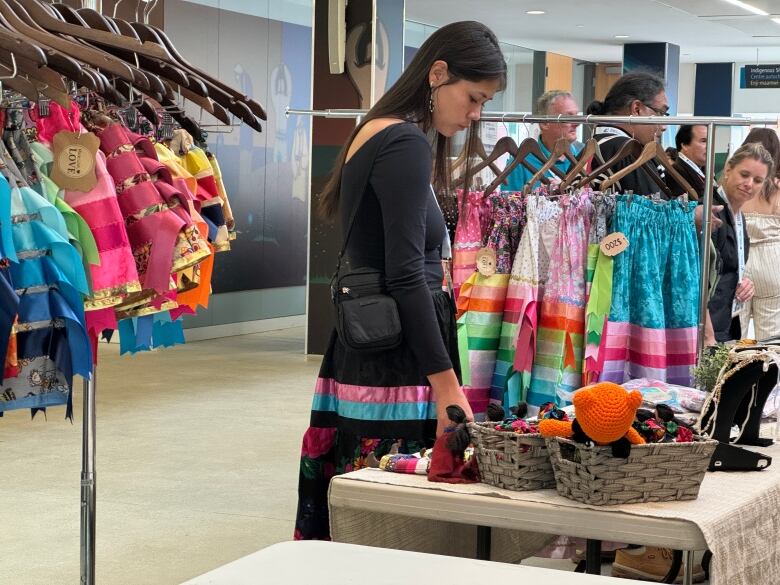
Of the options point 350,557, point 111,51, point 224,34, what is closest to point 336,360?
point 111,51

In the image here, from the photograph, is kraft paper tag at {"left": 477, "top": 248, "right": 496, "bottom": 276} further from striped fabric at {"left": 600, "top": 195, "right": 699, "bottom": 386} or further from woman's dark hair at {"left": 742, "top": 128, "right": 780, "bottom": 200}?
woman's dark hair at {"left": 742, "top": 128, "right": 780, "bottom": 200}

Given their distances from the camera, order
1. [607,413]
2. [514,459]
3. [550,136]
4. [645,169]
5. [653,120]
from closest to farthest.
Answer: [607,413]
[514,459]
[653,120]
[645,169]
[550,136]

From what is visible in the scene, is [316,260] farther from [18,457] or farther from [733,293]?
[733,293]

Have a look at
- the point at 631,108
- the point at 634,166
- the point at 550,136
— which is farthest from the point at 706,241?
the point at 550,136

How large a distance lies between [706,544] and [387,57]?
6.94 m

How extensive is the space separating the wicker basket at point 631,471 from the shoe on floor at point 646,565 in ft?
5.75

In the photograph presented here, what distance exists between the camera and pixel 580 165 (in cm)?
386

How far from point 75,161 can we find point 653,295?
185 cm

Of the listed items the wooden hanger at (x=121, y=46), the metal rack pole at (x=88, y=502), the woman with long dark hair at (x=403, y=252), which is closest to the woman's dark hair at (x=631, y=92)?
the woman with long dark hair at (x=403, y=252)

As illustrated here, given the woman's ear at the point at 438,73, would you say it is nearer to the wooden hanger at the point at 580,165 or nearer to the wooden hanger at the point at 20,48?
the wooden hanger at the point at 20,48

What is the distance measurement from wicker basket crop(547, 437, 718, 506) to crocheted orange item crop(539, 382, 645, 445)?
1.0 inches

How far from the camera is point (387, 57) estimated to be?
28.2 feet

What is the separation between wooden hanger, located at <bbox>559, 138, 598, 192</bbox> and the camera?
152 inches

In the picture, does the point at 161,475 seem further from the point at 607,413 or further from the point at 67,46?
the point at 607,413
